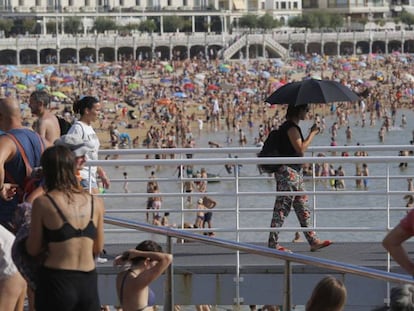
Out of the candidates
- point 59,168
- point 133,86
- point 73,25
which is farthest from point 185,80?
point 59,168

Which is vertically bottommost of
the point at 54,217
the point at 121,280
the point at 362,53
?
the point at 362,53

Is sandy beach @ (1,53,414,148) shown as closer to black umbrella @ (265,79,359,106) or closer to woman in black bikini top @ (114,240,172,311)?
black umbrella @ (265,79,359,106)

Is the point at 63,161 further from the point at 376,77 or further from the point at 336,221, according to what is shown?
the point at 376,77

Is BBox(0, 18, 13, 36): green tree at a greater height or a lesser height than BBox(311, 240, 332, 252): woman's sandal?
lesser

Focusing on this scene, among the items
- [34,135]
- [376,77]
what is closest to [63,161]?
[34,135]

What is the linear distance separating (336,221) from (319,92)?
16070 millimetres

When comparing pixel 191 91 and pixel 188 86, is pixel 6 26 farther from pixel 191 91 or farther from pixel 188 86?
pixel 191 91

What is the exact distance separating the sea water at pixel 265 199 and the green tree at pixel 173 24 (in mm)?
56433

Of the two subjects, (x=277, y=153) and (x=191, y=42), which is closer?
(x=277, y=153)

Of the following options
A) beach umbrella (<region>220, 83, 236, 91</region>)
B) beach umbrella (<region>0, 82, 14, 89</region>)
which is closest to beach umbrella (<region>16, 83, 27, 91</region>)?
beach umbrella (<region>0, 82, 14, 89</region>)

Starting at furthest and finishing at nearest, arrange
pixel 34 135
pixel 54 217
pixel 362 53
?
pixel 362 53 → pixel 34 135 → pixel 54 217

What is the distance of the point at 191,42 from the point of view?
10675 centimetres

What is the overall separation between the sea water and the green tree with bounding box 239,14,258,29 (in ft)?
195

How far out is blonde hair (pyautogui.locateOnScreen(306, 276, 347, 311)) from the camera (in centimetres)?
496
